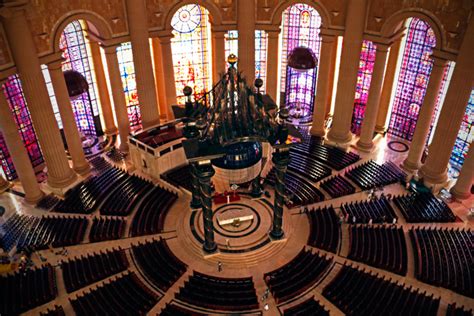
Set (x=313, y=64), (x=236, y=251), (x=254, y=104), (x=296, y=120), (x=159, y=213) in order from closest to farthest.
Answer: (x=254, y=104) < (x=236, y=251) < (x=159, y=213) < (x=313, y=64) < (x=296, y=120)

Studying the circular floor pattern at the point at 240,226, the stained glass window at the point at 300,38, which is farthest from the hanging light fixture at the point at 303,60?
the circular floor pattern at the point at 240,226

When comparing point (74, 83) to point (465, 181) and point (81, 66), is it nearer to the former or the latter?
point (81, 66)

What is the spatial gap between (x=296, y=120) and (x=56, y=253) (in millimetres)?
29297

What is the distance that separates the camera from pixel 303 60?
143 ft

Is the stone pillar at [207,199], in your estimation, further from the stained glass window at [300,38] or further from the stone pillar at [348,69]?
the stained glass window at [300,38]

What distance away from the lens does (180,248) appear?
31.3 metres

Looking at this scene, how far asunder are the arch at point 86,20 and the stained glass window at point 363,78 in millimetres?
25932

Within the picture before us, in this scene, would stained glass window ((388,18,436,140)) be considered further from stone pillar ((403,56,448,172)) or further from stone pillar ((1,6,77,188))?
stone pillar ((1,6,77,188))

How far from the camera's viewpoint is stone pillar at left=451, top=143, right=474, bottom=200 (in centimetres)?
3341

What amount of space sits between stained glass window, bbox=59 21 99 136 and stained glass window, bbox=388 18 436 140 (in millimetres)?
32951

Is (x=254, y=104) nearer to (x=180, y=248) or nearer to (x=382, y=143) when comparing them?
(x=180, y=248)

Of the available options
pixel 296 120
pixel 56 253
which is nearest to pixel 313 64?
pixel 296 120

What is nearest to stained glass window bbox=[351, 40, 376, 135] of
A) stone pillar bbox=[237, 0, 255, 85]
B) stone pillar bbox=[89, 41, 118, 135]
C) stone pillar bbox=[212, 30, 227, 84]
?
stone pillar bbox=[237, 0, 255, 85]

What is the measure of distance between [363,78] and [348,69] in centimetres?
848
